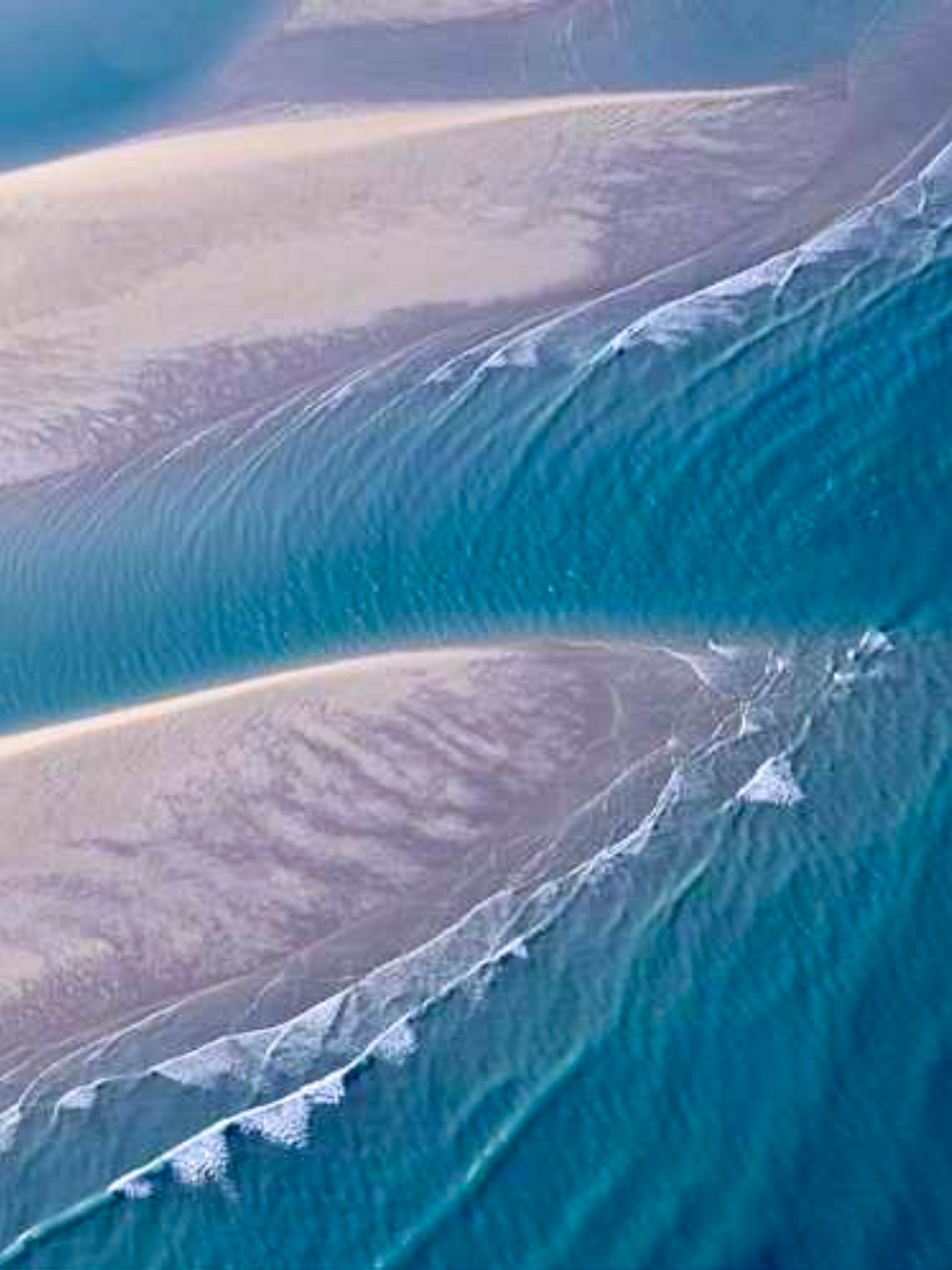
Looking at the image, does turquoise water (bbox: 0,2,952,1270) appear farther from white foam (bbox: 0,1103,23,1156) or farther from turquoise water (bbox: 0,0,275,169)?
turquoise water (bbox: 0,0,275,169)

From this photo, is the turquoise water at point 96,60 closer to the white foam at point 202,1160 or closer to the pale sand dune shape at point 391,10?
the pale sand dune shape at point 391,10

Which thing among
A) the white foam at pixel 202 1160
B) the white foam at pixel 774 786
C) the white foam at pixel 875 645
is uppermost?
the white foam at pixel 875 645

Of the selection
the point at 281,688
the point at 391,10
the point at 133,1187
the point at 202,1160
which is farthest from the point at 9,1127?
the point at 391,10

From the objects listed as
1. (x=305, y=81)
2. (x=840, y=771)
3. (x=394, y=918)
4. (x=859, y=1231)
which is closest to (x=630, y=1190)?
(x=859, y=1231)

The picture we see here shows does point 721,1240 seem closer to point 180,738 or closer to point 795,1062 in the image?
point 795,1062

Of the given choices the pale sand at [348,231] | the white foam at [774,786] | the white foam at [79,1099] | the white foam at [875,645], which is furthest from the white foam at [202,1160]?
the pale sand at [348,231]

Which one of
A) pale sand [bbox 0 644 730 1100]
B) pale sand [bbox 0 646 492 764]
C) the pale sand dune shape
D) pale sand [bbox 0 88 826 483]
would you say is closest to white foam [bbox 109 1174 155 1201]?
pale sand [bbox 0 644 730 1100]

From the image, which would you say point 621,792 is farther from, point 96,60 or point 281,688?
point 96,60
